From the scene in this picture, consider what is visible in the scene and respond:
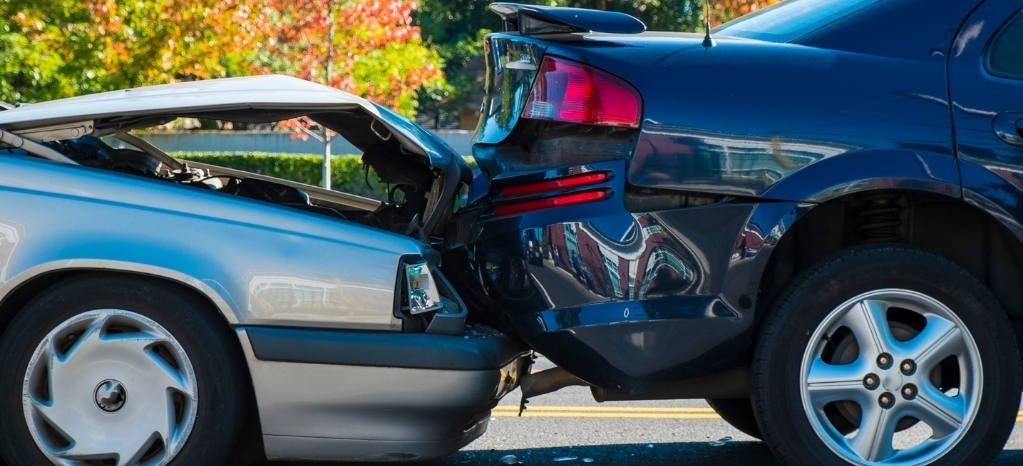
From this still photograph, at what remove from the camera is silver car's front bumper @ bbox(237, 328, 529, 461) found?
309 cm

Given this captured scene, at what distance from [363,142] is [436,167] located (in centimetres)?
60

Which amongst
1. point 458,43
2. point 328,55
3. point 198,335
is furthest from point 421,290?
point 458,43

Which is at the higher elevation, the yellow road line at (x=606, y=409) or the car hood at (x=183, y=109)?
the car hood at (x=183, y=109)

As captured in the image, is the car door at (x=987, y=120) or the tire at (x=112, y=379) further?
the car door at (x=987, y=120)

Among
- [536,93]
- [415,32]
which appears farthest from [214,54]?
[536,93]

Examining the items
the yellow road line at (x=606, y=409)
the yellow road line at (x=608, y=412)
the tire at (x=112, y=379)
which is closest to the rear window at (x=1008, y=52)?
the yellow road line at (x=608, y=412)

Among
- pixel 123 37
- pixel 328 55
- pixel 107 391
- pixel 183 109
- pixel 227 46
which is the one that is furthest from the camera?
pixel 328 55

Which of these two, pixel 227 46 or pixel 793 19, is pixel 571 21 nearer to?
pixel 793 19

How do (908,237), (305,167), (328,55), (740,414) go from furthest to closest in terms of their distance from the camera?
(305,167), (328,55), (740,414), (908,237)

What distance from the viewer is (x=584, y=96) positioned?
3.22 metres

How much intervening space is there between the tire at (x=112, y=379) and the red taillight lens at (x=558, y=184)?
0.99 metres

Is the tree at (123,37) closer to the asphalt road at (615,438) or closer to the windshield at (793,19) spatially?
the asphalt road at (615,438)

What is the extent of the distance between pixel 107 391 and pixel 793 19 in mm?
2468

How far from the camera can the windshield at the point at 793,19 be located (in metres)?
3.44
